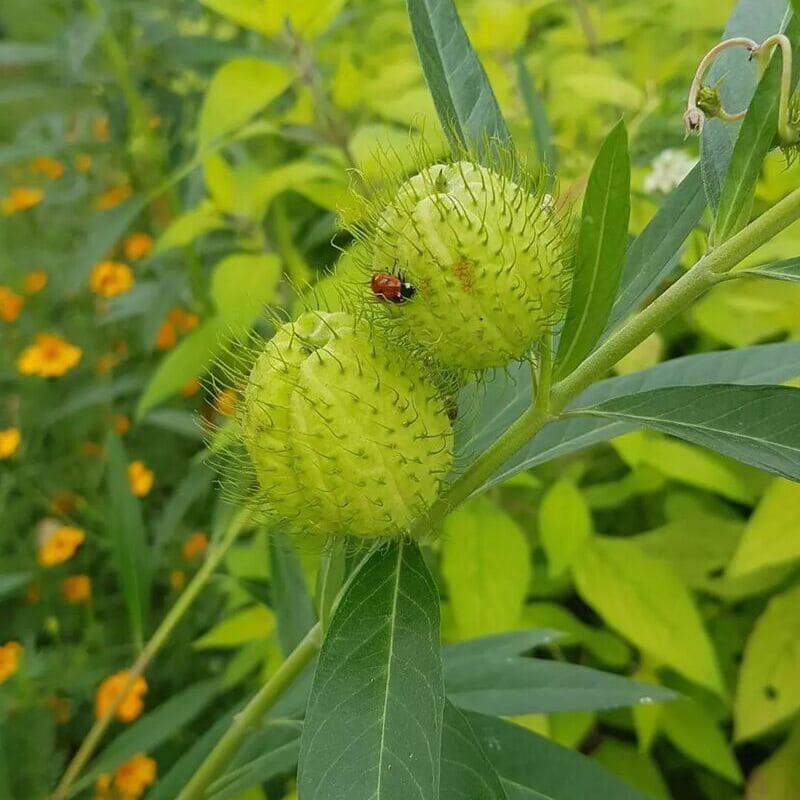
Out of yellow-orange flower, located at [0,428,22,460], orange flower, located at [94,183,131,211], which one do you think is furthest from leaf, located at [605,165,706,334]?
orange flower, located at [94,183,131,211]

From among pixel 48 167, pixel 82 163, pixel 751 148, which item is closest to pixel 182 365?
pixel 751 148

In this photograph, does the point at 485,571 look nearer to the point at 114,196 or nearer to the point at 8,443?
the point at 8,443

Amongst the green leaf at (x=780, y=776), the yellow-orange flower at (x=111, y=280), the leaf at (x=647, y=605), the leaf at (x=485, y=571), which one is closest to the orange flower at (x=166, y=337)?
the yellow-orange flower at (x=111, y=280)

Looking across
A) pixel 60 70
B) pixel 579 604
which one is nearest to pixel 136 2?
pixel 60 70

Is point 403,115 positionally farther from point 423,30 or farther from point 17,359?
point 17,359

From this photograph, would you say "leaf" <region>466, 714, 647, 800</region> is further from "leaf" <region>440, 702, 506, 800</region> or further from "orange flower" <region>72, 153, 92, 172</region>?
"orange flower" <region>72, 153, 92, 172</region>

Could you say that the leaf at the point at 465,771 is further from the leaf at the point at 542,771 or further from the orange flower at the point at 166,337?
the orange flower at the point at 166,337
